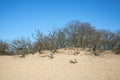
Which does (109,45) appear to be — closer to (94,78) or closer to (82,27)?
(82,27)

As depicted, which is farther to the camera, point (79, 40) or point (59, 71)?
point (79, 40)

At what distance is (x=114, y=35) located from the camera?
53.3m

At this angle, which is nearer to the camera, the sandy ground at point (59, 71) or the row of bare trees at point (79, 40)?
the sandy ground at point (59, 71)

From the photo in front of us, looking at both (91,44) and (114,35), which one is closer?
(91,44)

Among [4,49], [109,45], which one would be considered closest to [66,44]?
[109,45]

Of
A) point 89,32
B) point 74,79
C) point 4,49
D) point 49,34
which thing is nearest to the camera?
point 74,79

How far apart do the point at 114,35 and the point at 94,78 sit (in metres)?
43.1

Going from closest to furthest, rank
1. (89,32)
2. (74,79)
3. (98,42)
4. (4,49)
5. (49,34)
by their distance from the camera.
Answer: (74,79), (49,34), (98,42), (89,32), (4,49)

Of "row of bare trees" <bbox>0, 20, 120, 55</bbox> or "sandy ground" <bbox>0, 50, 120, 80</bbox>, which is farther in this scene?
"row of bare trees" <bbox>0, 20, 120, 55</bbox>

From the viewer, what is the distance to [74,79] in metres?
13.4

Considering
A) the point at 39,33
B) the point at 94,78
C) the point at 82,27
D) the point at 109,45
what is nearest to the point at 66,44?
the point at 82,27

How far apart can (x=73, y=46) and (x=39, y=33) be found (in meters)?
13.3

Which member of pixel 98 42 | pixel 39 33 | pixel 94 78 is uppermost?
pixel 39 33

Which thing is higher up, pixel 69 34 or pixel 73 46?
pixel 69 34
